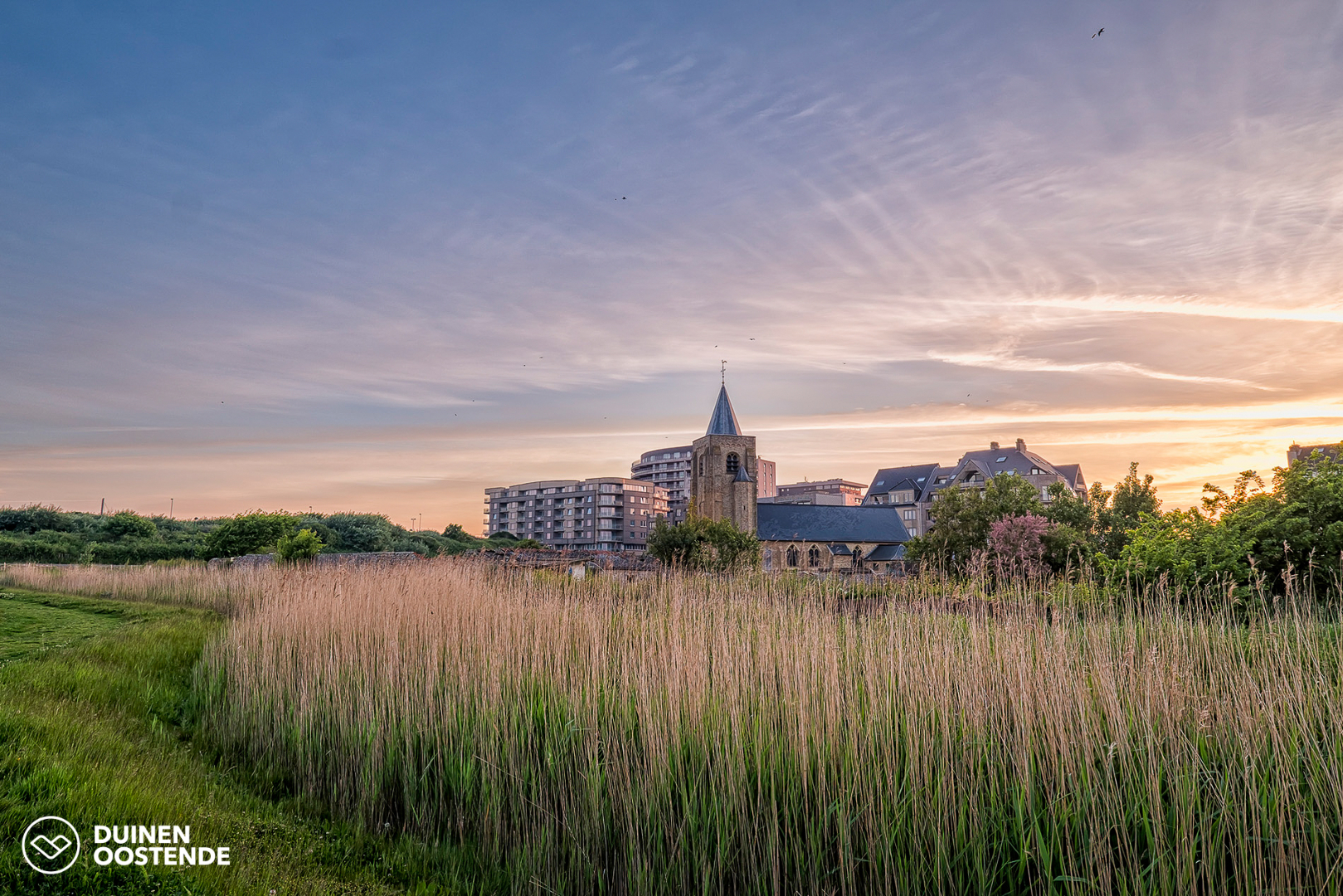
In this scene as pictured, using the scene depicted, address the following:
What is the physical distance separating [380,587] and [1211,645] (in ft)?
29.1

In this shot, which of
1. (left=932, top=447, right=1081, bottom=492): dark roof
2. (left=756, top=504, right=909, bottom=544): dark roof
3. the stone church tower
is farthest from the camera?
(left=932, top=447, right=1081, bottom=492): dark roof

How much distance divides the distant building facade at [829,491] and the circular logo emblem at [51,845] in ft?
351

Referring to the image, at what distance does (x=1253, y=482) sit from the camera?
10523 millimetres

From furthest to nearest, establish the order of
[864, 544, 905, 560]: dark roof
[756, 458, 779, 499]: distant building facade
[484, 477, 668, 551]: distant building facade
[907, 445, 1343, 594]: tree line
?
[756, 458, 779, 499]: distant building facade
[484, 477, 668, 551]: distant building facade
[864, 544, 905, 560]: dark roof
[907, 445, 1343, 594]: tree line

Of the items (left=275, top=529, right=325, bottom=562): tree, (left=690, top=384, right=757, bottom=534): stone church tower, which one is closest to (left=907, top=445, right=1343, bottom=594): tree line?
(left=275, top=529, right=325, bottom=562): tree

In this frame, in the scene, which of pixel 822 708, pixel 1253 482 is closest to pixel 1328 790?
pixel 822 708

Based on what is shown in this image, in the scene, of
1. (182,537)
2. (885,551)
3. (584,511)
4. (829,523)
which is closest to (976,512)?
(885,551)

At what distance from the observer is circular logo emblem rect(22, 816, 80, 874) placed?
326cm

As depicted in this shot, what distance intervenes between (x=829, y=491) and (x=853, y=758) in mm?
114147

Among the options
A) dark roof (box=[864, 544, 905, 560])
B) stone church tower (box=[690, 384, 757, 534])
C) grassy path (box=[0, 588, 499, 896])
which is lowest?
dark roof (box=[864, 544, 905, 560])

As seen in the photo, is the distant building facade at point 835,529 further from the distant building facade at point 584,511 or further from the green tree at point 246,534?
the distant building facade at point 584,511

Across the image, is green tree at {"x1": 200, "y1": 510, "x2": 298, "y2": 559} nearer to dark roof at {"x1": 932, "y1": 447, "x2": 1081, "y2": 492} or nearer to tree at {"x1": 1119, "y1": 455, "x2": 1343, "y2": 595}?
tree at {"x1": 1119, "y1": 455, "x2": 1343, "y2": 595}

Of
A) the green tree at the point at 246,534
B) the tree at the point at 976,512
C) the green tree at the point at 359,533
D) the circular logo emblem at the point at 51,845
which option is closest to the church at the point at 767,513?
the green tree at the point at 359,533

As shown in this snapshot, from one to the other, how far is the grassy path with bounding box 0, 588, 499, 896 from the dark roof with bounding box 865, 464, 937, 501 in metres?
64.8
